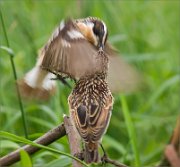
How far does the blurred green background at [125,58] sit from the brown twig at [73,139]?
107 cm

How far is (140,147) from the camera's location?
6145 mm

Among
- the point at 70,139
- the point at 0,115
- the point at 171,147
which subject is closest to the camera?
the point at 70,139

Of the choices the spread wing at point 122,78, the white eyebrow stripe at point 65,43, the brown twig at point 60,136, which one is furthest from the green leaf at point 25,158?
the spread wing at point 122,78

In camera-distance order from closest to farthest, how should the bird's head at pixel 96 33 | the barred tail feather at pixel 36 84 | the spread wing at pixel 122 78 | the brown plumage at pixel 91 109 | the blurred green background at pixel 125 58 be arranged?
the brown plumage at pixel 91 109 → the bird's head at pixel 96 33 → the spread wing at pixel 122 78 → the barred tail feather at pixel 36 84 → the blurred green background at pixel 125 58

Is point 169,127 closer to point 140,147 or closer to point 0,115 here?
point 140,147

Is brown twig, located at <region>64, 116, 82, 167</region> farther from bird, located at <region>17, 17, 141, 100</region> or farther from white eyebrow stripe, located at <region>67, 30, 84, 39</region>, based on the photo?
white eyebrow stripe, located at <region>67, 30, 84, 39</region>

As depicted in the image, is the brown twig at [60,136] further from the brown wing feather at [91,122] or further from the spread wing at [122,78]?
the spread wing at [122,78]

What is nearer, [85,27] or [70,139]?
[70,139]

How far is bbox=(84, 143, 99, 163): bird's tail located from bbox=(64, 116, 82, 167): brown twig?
55 millimetres

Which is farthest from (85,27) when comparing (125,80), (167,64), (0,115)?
(167,64)

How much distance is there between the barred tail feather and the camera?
438 centimetres

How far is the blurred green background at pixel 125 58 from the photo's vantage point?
5723 mm

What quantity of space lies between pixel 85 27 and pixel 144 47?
3197 mm

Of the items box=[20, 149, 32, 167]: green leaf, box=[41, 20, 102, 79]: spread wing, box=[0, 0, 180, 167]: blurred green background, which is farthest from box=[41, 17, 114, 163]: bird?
box=[0, 0, 180, 167]: blurred green background
